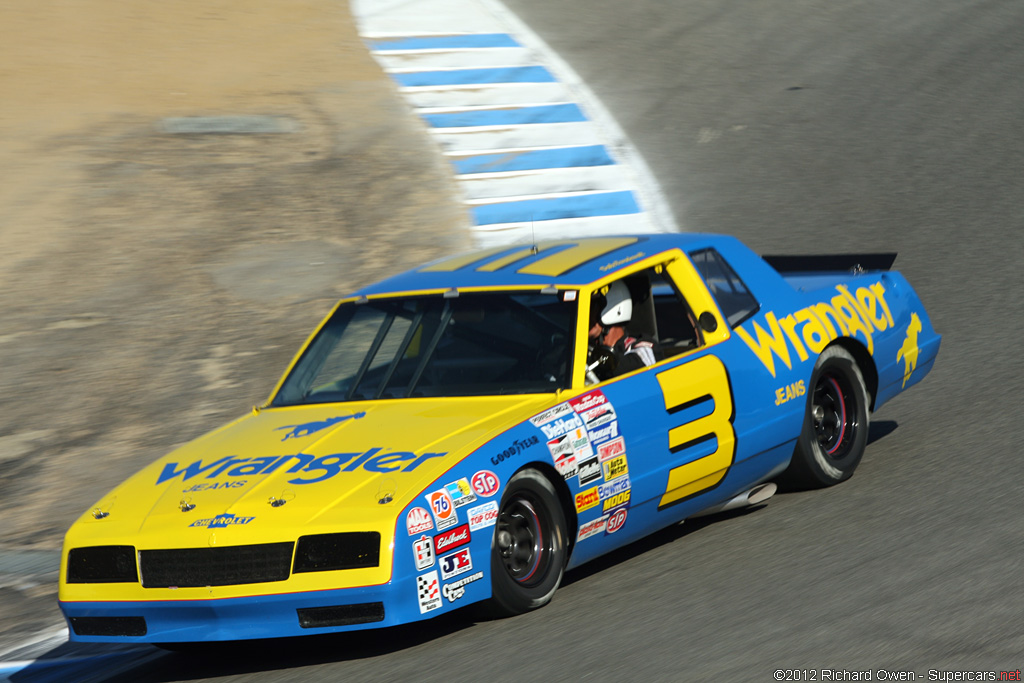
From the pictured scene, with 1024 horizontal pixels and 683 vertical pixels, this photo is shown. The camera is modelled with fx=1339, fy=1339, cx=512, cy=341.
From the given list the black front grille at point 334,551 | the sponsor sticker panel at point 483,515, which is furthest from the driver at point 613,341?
→ the black front grille at point 334,551

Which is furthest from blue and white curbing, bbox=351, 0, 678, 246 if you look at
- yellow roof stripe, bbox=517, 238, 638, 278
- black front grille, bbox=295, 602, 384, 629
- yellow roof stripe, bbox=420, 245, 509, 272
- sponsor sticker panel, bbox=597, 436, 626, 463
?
black front grille, bbox=295, 602, 384, 629

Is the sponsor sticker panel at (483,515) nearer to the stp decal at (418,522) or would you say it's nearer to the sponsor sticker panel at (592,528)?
the stp decal at (418,522)

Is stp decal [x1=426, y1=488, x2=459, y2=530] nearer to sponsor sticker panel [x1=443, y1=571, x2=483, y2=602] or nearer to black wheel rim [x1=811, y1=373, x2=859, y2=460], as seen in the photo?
sponsor sticker panel [x1=443, y1=571, x2=483, y2=602]

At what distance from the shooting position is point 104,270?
1173 centimetres

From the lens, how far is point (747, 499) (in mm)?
6406

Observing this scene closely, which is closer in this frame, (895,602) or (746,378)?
(895,602)

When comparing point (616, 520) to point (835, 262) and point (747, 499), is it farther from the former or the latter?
point (835, 262)

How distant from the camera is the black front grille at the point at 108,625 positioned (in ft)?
16.2

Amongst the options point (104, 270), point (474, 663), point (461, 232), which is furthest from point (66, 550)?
point (461, 232)

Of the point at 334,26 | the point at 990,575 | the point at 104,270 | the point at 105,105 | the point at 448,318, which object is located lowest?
the point at 990,575

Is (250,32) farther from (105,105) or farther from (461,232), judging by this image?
(461,232)

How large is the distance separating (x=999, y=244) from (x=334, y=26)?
38.4ft

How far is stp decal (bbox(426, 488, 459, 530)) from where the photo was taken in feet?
15.9

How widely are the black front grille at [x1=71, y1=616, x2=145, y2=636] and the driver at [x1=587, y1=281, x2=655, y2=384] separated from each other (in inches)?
83.5
